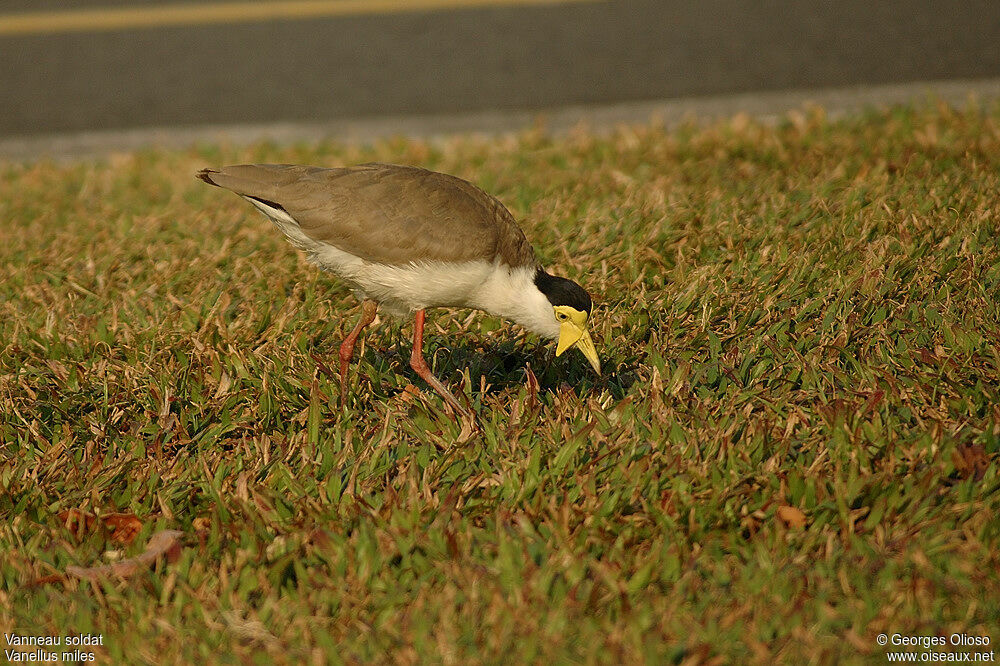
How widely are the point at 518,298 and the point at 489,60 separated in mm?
4417

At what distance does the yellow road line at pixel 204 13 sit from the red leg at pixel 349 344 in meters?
4.77

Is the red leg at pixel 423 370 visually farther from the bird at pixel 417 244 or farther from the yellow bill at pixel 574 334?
the yellow bill at pixel 574 334

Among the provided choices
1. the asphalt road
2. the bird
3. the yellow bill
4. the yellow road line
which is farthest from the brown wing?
the yellow road line

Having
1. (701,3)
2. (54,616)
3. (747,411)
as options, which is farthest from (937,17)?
(54,616)

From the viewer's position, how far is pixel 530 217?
18.7 feet

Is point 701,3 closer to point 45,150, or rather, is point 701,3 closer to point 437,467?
point 45,150

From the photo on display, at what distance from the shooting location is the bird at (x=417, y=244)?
4004mm

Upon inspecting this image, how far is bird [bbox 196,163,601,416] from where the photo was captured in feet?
13.1

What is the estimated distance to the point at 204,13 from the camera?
28.3ft

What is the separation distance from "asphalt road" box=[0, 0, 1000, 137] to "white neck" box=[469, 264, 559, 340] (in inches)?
159

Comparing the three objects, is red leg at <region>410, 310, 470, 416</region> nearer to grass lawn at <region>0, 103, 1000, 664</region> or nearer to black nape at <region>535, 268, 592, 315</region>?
grass lawn at <region>0, 103, 1000, 664</region>

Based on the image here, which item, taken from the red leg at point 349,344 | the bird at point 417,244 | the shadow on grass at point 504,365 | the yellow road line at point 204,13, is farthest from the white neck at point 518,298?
the yellow road line at point 204,13

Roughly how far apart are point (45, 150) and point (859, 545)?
6631 millimetres

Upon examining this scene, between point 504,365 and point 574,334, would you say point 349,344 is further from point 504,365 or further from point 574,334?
point 574,334
